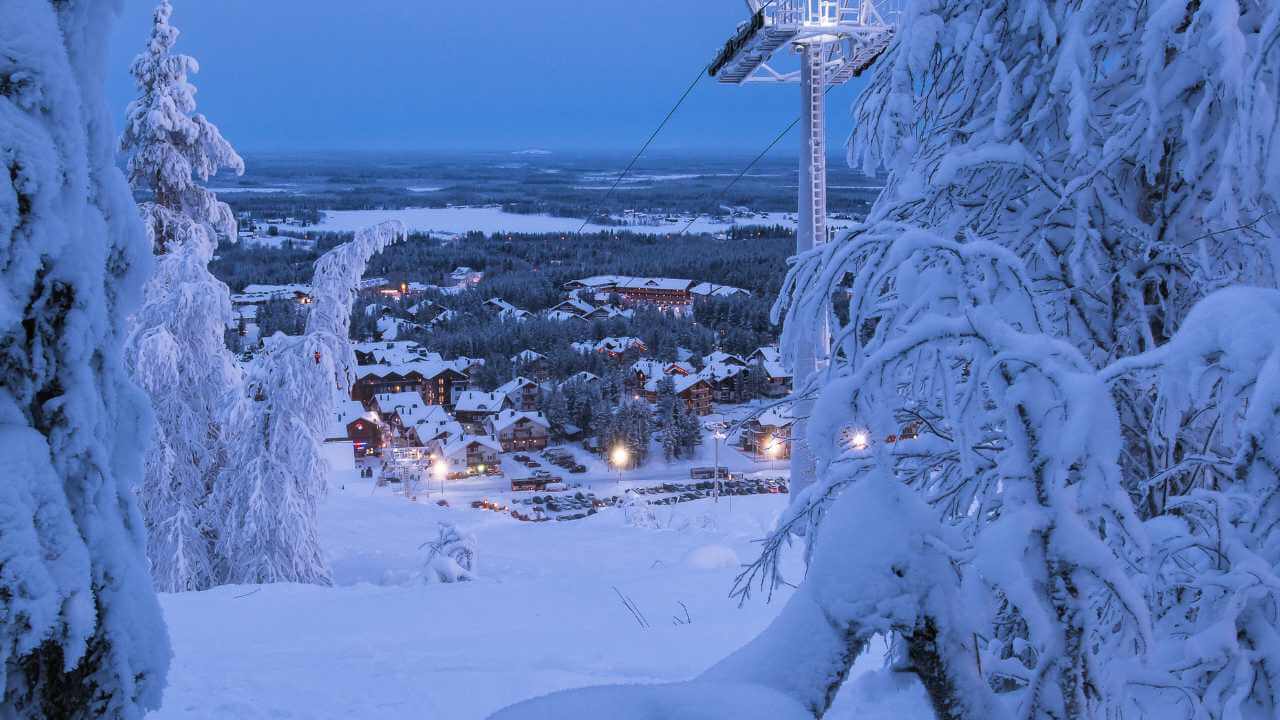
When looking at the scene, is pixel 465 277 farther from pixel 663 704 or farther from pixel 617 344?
pixel 663 704

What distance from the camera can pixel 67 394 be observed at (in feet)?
5.67

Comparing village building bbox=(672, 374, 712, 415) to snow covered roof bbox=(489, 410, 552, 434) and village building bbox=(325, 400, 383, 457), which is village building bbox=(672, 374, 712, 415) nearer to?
snow covered roof bbox=(489, 410, 552, 434)

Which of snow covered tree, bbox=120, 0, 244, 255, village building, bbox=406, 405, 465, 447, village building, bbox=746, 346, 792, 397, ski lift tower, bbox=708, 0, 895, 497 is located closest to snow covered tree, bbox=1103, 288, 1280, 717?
ski lift tower, bbox=708, 0, 895, 497

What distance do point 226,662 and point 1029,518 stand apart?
6.25 m

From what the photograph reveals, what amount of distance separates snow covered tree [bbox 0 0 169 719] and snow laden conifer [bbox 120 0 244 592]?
9.46m

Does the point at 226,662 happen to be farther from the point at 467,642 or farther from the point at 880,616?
the point at 880,616

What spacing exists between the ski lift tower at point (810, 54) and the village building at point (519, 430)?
34.2 m

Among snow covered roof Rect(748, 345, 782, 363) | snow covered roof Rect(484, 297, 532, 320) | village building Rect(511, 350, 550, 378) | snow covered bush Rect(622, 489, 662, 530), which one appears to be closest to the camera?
snow covered bush Rect(622, 489, 662, 530)

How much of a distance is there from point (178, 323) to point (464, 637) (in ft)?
22.4

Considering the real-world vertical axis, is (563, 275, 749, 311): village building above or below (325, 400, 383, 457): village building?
above

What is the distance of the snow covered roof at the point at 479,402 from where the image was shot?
47.0 meters

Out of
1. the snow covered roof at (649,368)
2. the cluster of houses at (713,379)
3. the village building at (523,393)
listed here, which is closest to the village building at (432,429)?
the village building at (523,393)

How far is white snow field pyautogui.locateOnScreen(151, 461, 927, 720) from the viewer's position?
217 inches

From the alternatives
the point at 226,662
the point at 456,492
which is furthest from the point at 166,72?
the point at 456,492
